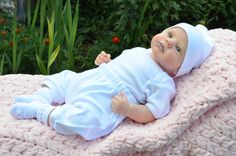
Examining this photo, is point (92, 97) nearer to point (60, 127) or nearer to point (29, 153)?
point (60, 127)

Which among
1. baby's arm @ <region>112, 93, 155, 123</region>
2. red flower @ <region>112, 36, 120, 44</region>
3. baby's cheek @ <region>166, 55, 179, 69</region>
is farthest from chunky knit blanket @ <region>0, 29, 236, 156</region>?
red flower @ <region>112, 36, 120, 44</region>

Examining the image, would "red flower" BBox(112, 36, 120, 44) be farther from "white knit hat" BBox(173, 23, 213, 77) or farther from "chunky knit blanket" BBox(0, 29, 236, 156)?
"chunky knit blanket" BBox(0, 29, 236, 156)

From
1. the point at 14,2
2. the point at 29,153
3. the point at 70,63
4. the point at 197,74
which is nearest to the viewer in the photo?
the point at 29,153

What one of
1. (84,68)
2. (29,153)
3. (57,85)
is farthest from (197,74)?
(84,68)

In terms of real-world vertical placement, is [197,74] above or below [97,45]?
above

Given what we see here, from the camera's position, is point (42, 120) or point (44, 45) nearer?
point (42, 120)

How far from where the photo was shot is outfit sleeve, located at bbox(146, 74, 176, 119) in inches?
97.7

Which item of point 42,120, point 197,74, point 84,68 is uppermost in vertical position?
point 197,74

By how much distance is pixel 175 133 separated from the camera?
2.35m

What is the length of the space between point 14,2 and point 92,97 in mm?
2585

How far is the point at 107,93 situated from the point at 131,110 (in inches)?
6.2

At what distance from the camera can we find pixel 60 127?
8.09ft

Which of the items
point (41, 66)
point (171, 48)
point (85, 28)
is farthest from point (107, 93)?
point (85, 28)

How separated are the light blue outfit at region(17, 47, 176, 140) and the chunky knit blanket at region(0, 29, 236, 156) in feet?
0.17
